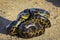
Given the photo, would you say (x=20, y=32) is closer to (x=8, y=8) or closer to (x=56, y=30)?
(x=56, y=30)

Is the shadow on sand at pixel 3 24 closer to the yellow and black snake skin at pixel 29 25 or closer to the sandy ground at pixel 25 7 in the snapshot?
the sandy ground at pixel 25 7

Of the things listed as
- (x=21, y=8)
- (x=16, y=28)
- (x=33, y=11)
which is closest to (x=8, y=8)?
(x=21, y=8)

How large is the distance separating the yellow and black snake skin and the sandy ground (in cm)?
14

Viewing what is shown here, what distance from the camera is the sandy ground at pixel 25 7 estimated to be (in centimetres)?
571

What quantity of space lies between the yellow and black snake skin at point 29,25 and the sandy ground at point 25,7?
14 cm

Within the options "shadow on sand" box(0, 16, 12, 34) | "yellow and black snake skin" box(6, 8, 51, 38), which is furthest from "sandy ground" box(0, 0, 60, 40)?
"yellow and black snake skin" box(6, 8, 51, 38)

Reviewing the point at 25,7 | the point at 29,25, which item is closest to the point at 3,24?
the point at 29,25

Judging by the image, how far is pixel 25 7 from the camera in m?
7.40

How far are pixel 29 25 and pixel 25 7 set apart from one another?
1744mm

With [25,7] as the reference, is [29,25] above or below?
above

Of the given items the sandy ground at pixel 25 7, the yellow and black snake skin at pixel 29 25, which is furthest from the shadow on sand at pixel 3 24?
the yellow and black snake skin at pixel 29 25

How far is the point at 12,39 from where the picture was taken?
556 centimetres

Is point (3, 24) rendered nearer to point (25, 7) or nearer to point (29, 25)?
point (29, 25)

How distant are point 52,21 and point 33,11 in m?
0.63
